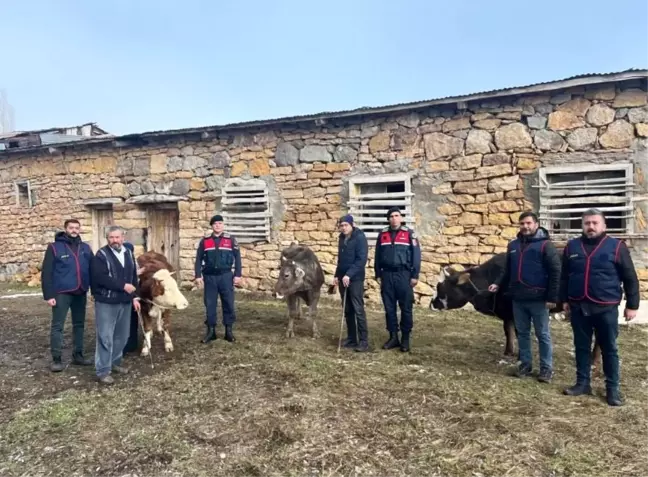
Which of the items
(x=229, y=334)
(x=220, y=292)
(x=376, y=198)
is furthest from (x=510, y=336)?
(x=376, y=198)

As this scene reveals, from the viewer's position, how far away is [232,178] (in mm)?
10312

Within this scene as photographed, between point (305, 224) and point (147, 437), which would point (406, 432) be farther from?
point (305, 224)

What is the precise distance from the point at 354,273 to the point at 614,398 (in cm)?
300

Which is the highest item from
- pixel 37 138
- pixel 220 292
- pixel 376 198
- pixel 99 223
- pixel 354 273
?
pixel 37 138

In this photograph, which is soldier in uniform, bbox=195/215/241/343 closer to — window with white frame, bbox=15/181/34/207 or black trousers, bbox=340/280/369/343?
black trousers, bbox=340/280/369/343

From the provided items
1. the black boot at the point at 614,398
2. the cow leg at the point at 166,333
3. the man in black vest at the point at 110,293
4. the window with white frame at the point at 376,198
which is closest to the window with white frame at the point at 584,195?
the window with white frame at the point at 376,198

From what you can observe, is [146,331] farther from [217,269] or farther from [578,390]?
[578,390]

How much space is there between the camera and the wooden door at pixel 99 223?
12070mm

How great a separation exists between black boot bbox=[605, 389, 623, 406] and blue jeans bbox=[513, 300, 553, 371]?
0.62 m

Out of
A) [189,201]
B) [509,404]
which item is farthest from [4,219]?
[509,404]

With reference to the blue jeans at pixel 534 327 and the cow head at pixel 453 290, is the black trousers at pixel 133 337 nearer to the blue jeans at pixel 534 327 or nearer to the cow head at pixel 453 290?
the cow head at pixel 453 290

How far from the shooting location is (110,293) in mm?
4738

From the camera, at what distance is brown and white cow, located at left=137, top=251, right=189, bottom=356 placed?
5.60 meters

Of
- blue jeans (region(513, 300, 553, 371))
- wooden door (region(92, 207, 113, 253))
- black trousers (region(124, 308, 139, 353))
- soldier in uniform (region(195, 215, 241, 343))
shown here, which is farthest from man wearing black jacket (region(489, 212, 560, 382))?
wooden door (region(92, 207, 113, 253))
